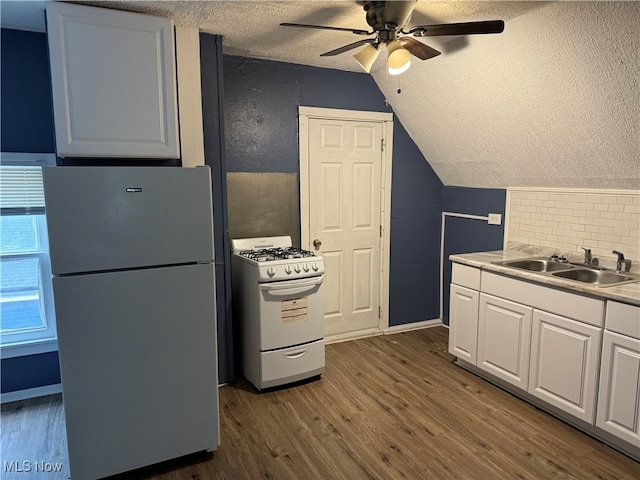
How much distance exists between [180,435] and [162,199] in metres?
1.27

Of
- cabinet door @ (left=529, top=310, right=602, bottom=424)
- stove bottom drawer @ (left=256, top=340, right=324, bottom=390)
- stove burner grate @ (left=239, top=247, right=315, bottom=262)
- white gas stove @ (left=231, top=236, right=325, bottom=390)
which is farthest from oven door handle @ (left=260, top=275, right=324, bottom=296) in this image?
cabinet door @ (left=529, top=310, right=602, bottom=424)

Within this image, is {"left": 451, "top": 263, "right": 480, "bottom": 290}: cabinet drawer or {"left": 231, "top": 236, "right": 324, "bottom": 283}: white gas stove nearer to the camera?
{"left": 231, "top": 236, "right": 324, "bottom": 283}: white gas stove

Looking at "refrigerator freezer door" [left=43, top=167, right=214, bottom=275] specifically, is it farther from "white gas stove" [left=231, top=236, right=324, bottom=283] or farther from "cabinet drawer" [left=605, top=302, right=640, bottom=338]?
"cabinet drawer" [left=605, top=302, right=640, bottom=338]

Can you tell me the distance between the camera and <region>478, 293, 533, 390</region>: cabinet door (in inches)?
114

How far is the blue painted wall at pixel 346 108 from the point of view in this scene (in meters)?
3.45

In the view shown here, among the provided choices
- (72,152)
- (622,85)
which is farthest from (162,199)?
(622,85)

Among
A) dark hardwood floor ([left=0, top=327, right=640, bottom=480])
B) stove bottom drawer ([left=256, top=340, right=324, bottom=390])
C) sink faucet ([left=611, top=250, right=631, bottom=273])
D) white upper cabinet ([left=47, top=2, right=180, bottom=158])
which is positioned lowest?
dark hardwood floor ([left=0, top=327, right=640, bottom=480])

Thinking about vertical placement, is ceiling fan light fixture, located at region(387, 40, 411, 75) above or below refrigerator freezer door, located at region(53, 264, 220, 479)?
above

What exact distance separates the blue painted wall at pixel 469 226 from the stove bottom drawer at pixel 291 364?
5.88 feet

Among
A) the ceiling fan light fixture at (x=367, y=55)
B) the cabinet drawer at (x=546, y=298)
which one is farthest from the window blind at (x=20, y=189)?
the cabinet drawer at (x=546, y=298)

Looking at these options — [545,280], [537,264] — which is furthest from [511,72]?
[537,264]

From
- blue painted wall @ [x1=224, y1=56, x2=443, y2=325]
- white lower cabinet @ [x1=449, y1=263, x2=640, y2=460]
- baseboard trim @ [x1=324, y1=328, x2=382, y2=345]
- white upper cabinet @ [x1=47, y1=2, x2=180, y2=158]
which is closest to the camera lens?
white upper cabinet @ [x1=47, y1=2, x2=180, y2=158]

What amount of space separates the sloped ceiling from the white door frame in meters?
0.36

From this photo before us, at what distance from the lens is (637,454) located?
7.73 ft
